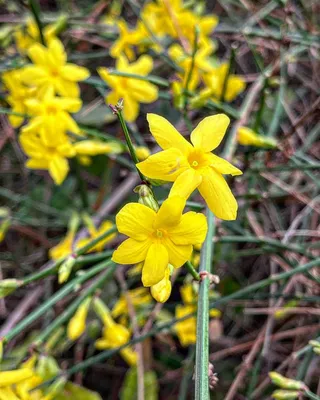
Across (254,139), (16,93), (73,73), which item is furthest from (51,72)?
(254,139)

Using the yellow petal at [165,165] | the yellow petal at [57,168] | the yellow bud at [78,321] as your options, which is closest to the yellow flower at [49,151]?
the yellow petal at [57,168]

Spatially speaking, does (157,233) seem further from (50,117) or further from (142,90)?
(142,90)

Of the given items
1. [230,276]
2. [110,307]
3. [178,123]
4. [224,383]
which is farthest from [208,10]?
[224,383]

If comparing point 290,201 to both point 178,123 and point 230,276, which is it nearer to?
point 230,276

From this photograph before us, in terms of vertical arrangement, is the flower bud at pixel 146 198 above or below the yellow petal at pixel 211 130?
below

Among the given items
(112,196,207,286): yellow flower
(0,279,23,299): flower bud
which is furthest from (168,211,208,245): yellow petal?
(0,279,23,299): flower bud

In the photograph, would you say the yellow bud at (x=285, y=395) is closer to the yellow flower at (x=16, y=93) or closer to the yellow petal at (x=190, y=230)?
the yellow petal at (x=190, y=230)
